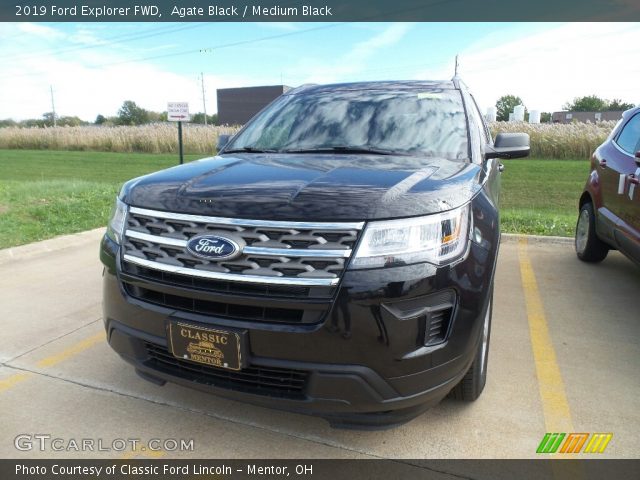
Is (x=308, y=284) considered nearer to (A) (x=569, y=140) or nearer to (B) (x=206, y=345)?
(B) (x=206, y=345)

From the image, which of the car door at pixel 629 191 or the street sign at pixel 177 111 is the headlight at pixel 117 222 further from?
the street sign at pixel 177 111

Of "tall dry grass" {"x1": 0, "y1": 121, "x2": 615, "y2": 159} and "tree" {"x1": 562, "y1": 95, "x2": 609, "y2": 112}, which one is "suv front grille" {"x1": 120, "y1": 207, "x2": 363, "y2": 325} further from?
"tree" {"x1": 562, "y1": 95, "x2": 609, "y2": 112}

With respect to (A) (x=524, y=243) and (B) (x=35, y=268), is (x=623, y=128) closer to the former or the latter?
(A) (x=524, y=243)

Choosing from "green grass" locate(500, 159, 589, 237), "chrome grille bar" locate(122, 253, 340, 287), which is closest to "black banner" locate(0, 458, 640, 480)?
"chrome grille bar" locate(122, 253, 340, 287)

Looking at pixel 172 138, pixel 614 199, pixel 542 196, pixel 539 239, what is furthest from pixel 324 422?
pixel 172 138

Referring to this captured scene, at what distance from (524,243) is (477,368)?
4.39m

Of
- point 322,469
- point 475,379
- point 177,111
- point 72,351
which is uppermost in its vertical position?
point 177,111

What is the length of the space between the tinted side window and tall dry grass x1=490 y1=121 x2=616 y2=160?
50.3ft

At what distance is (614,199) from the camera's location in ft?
15.0

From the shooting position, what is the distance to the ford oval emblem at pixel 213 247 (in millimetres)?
2041

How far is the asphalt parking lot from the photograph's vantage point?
2.46 meters

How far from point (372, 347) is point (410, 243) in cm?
44

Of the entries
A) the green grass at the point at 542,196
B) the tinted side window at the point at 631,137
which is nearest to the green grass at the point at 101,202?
the green grass at the point at 542,196

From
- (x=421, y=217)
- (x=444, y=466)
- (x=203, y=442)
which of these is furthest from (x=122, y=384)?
(x=421, y=217)
